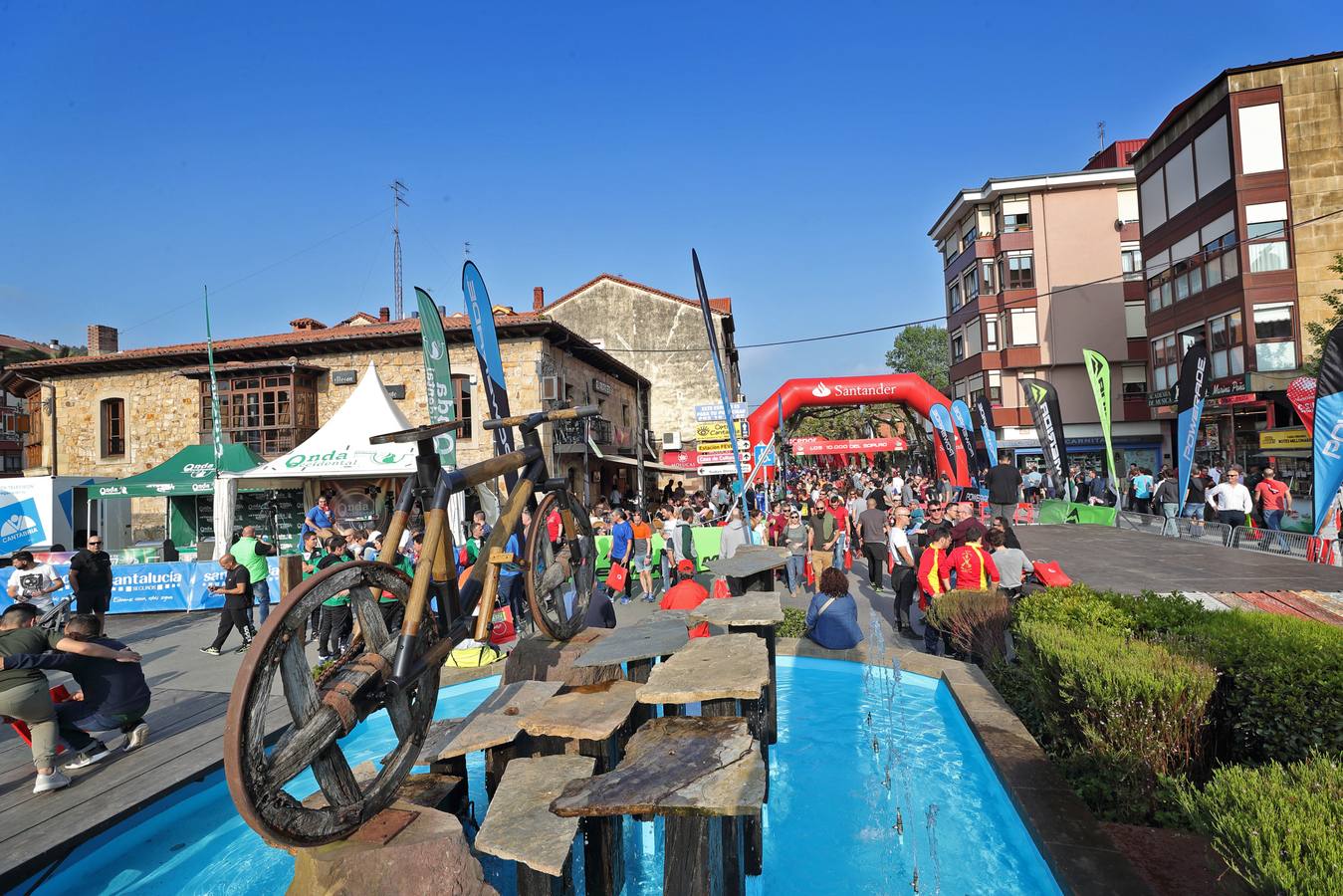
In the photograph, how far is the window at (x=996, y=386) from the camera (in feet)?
118

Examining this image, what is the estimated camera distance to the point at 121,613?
1270 cm

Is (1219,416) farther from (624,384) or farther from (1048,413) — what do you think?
(624,384)

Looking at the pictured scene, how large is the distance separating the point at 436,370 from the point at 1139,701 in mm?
9205

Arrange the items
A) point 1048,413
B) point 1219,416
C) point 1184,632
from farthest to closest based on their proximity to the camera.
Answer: point 1219,416 < point 1048,413 < point 1184,632

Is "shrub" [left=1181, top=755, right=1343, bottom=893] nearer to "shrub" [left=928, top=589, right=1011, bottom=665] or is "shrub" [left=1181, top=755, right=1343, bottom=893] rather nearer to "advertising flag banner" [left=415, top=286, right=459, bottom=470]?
"shrub" [left=928, top=589, right=1011, bottom=665]

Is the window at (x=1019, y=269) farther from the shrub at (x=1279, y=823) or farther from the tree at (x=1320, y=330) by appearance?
the shrub at (x=1279, y=823)

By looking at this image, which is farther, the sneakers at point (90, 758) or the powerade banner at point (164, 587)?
the powerade banner at point (164, 587)

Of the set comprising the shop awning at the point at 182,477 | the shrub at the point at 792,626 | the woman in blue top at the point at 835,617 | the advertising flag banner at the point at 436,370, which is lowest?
the shrub at the point at 792,626

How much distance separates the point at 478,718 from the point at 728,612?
1.77 m

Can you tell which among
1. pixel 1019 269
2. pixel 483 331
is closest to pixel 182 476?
pixel 483 331

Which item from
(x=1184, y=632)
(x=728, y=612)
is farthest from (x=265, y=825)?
(x=1184, y=632)

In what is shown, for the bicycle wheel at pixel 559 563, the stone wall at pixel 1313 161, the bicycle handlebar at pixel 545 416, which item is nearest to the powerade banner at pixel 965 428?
the stone wall at pixel 1313 161

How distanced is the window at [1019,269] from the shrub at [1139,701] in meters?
35.5

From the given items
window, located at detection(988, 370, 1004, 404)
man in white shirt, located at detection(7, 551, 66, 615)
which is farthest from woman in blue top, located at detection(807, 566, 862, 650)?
window, located at detection(988, 370, 1004, 404)
